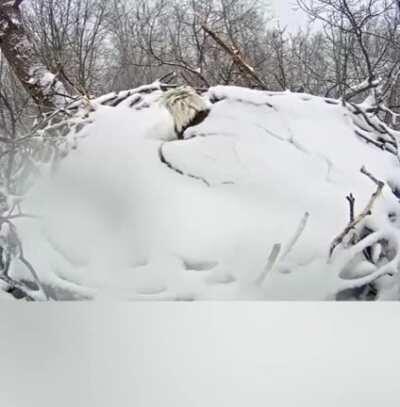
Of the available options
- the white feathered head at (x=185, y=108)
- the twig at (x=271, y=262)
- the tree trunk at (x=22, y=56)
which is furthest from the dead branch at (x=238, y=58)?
the twig at (x=271, y=262)

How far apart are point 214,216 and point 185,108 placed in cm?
20

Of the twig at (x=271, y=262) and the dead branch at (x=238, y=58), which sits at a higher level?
the dead branch at (x=238, y=58)

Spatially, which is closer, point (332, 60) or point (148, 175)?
point (148, 175)

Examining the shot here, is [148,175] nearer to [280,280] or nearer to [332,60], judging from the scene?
[280,280]

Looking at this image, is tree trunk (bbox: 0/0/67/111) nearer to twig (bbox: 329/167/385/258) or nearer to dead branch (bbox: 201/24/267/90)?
dead branch (bbox: 201/24/267/90)

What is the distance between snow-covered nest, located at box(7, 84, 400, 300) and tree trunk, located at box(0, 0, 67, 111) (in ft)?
0.68

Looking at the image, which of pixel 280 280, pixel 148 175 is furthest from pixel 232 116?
pixel 280 280

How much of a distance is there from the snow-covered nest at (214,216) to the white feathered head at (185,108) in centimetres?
1

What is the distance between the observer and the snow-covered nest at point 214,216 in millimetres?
671

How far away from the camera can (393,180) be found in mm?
772

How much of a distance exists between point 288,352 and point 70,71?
719mm

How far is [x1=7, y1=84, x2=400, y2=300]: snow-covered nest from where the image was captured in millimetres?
671

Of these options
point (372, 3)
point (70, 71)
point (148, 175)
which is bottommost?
point (148, 175)

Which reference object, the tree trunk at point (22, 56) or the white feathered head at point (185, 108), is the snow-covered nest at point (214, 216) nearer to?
the white feathered head at point (185, 108)
